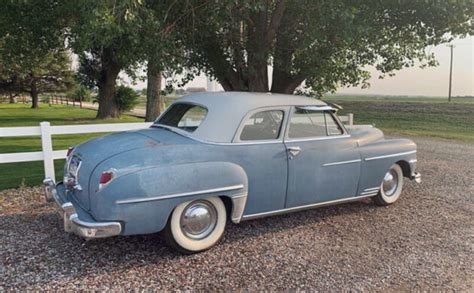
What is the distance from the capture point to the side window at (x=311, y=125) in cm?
468

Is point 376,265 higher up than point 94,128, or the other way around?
point 94,128

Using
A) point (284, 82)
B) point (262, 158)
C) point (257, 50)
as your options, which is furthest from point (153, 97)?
point (262, 158)

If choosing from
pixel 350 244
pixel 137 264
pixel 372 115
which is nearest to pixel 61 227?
pixel 137 264

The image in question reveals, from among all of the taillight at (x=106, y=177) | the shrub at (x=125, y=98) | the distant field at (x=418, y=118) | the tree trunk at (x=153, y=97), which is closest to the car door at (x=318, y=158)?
the taillight at (x=106, y=177)

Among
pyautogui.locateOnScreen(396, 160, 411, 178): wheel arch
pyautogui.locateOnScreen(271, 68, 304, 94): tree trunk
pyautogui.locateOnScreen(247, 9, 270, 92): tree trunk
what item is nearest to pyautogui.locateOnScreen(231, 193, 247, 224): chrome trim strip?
pyautogui.locateOnScreen(396, 160, 411, 178): wheel arch

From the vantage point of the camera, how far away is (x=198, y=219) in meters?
3.97

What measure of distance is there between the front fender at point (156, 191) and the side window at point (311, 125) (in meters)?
1.13

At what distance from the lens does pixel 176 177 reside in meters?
3.68

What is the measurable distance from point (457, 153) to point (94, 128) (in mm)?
10323

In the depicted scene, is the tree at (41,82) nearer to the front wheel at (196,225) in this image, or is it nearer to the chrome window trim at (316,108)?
the chrome window trim at (316,108)

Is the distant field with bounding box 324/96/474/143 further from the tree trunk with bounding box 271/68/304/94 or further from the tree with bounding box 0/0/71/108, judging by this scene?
the tree with bounding box 0/0/71/108

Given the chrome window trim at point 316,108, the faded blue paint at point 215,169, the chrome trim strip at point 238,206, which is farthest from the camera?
the chrome window trim at point 316,108

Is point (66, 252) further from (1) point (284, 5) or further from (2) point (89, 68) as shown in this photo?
(2) point (89, 68)

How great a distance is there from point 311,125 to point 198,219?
6.30 ft
